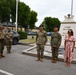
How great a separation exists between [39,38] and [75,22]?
5178 millimetres

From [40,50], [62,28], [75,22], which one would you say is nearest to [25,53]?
[40,50]

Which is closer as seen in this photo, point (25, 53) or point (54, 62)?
point (54, 62)

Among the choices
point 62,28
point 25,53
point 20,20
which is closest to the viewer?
point 25,53

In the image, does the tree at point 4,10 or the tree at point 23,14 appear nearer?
the tree at point 4,10

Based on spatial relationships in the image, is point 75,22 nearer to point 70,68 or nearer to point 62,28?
point 62,28

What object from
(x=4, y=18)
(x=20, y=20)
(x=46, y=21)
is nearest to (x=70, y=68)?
(x=4, y=18)

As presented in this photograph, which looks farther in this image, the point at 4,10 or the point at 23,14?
the point at 23,14

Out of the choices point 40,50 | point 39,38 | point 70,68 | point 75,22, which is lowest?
point 70,68

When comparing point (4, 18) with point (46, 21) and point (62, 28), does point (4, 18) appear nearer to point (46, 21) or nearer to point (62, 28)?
point (62, 28)

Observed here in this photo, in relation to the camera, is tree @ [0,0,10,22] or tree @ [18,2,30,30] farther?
tree @ [18,2,30,30]

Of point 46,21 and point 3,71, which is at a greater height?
point 46,21

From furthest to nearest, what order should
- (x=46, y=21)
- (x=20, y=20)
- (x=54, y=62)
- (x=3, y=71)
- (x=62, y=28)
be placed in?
(x=46, y=21), (x=20, y=20), (x=62, y=28), (x=54, y=62), (x=3, y=71)

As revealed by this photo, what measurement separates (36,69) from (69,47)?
5.95ft

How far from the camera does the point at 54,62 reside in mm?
9109
